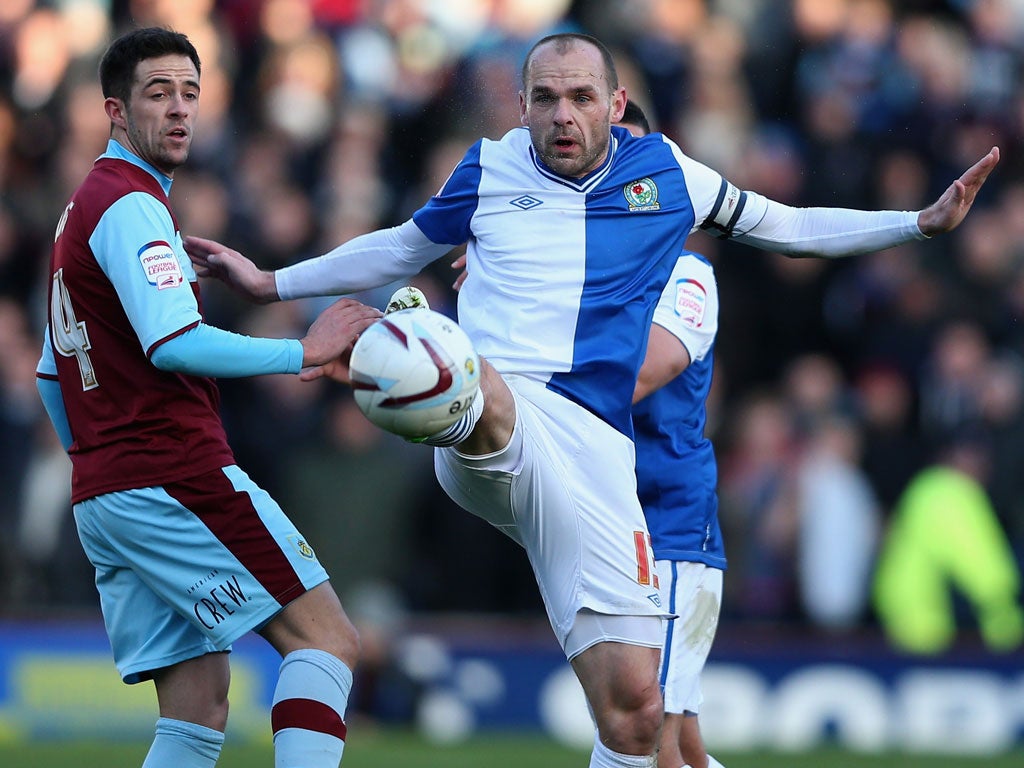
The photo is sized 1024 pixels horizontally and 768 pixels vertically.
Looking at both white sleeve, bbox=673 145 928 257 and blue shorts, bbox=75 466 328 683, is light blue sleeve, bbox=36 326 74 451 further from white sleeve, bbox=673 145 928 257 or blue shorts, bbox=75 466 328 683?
white sleeve, bbox=673 145 928 257

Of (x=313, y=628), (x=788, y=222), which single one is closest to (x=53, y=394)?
(x=313, y=628)

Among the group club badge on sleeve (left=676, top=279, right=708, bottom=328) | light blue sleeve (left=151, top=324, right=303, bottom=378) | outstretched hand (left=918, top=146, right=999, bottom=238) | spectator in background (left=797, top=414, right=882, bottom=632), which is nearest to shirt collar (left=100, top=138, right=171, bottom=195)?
light blue sleeve (left=151, top=324, right=303, bottom=378)

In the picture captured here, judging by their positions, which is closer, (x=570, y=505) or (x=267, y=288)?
(x=570, y=505)

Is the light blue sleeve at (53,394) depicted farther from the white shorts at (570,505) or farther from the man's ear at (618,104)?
the man's ear at (618,104)

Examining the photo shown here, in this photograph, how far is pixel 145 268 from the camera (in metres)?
5.48

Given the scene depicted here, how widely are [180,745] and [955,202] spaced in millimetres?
3339

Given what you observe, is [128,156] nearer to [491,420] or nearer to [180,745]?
[491,420]

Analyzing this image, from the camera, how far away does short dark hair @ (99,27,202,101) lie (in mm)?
5773

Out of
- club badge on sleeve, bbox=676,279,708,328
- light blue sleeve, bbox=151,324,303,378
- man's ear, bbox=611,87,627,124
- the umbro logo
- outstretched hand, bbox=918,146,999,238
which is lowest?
light blue sleeve, bbox=151,324,303,378

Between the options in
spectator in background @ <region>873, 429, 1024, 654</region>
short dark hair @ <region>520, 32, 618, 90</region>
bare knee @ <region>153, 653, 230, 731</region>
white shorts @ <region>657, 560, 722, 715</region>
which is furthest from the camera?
spectator in background @ <region>873, 429, 1024, 654</region>

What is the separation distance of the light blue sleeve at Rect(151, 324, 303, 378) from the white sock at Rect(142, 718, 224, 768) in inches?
47.5

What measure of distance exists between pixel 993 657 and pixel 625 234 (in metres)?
6.32

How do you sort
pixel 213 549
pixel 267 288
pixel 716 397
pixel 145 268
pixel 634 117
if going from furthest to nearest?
pixel 716 397 < pixel 634 117 < pixel 267 288 < pixel 213 549 < pixel 145 268

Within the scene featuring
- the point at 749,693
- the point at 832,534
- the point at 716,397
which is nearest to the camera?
the point at 749,693
